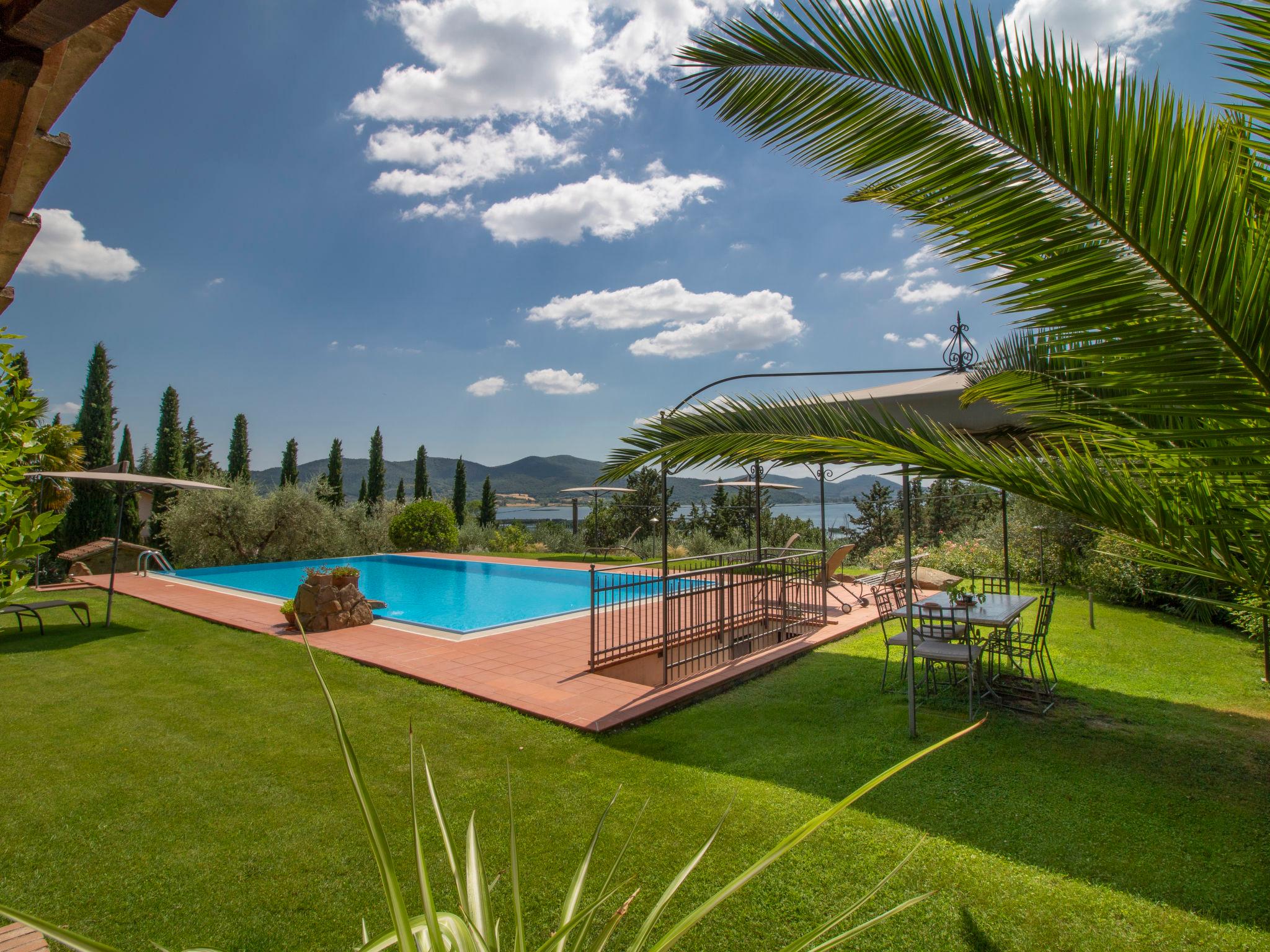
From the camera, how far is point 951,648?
547 centimetres

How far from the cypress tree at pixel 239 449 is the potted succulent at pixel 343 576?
18410 millimetres

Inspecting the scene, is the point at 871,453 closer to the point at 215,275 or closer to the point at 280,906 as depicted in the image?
the point at 280,906

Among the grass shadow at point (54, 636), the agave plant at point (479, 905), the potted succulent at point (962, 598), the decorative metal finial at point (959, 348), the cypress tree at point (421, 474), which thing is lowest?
the grass shadow at point (54, 636)

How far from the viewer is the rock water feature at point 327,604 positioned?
8.24 meters

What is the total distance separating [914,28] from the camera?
1.91 metres

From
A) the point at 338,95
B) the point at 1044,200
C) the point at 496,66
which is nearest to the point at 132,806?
the point at 1044,200

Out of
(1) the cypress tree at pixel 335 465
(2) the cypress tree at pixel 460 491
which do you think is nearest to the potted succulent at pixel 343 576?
(1) the cypress tree at pixel 335 465

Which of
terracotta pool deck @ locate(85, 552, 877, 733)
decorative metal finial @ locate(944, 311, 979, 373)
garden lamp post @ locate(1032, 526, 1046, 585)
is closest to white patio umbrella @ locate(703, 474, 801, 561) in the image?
terracotta pool deck @ locate(85, 552, 877, 733)

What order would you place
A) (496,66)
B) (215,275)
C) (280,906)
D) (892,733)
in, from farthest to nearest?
(215,275) < (496,66) < (892,733) < (280,906)

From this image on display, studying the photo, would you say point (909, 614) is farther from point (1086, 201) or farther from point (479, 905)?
point (479, 905)

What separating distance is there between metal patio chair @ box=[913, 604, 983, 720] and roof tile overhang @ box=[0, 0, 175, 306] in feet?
17.9

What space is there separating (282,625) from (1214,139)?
955 cm

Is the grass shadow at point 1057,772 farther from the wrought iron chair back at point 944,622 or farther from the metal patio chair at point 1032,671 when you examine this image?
the wrought iron chair back at point 944,622

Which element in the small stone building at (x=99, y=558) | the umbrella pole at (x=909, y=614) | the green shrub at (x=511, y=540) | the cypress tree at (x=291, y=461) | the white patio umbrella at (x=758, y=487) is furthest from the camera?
the cypress tree at (x=291, y=461)
